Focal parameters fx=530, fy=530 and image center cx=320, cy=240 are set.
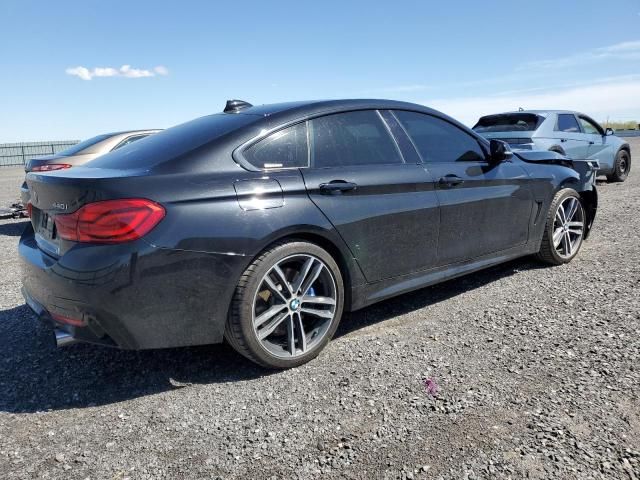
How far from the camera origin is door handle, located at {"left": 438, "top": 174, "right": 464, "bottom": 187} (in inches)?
152

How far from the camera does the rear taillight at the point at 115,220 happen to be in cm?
259

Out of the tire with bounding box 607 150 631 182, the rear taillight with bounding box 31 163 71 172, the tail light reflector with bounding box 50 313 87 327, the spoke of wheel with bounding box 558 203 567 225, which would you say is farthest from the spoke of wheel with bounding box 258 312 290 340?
the tire with bounding box 607 150 631 182

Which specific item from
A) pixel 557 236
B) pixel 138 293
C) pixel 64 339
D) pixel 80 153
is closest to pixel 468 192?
pixel 557 236

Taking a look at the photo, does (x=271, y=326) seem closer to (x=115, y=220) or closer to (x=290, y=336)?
(x=290, y=336)

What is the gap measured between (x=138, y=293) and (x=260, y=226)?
0.72 m

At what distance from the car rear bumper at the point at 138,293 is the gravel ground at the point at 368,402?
0.38 meters

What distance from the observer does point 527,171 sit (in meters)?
4.64

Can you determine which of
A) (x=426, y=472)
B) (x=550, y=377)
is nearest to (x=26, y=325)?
(x=426, y=472)

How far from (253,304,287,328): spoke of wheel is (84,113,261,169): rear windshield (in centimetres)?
101

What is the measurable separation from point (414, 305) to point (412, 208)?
2.92ft

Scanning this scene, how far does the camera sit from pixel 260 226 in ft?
9.48

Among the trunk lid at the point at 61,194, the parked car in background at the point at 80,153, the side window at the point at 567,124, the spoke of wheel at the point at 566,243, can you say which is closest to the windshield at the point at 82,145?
the parked car in background at the point at 80,153

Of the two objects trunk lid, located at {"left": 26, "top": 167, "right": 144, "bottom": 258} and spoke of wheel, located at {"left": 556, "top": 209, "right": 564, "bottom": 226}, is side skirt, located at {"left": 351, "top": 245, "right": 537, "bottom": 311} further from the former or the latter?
trunk lid, located at {"left": 26, "top": 167, "right": 144, "bottom": 258}

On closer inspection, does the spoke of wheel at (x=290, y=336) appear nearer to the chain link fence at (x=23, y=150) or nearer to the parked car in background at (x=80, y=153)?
the parked car in background at (x=80, y=153)
